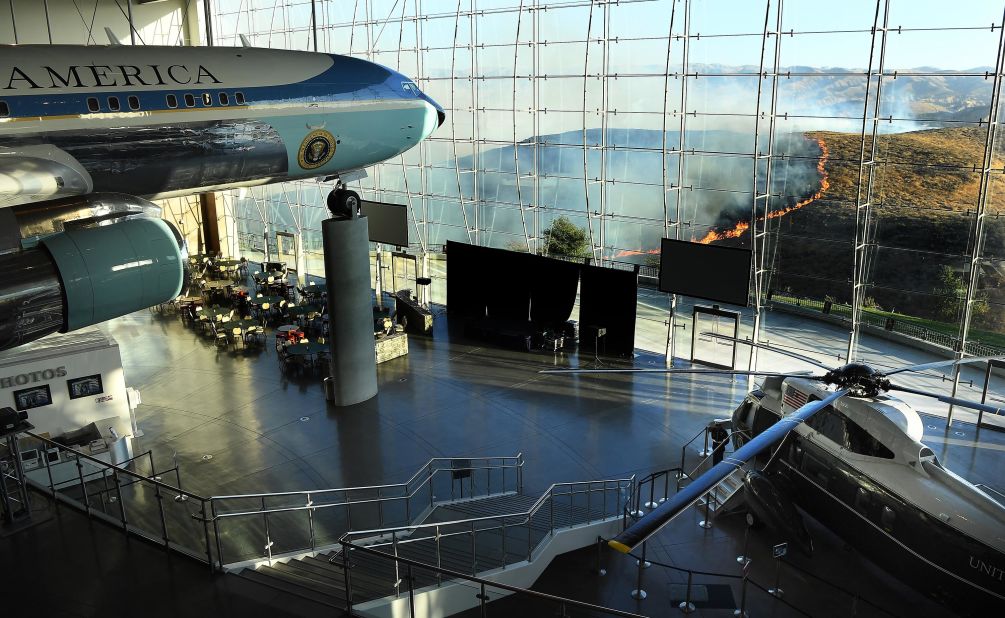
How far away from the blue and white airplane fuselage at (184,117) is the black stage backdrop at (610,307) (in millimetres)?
7231

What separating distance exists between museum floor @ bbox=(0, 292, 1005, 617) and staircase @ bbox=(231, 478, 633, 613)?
482 mm

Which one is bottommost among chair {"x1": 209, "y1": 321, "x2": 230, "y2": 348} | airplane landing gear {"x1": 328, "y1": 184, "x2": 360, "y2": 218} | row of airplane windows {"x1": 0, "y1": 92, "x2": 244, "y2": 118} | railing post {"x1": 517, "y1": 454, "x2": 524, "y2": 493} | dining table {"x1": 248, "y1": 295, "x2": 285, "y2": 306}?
railing post {"x1": 517, "y1": 454, "x2": 524, "y2": 493}

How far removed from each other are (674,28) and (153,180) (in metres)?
12.4

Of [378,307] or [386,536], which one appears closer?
[386,536]

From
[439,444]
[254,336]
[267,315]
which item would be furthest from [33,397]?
[267,315]

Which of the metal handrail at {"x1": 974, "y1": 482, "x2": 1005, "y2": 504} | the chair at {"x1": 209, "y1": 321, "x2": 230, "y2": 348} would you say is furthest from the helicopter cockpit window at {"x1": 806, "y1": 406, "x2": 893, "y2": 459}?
the chair at {"x1": 209, "y1": 321, "x2": 230, "y2": 348}

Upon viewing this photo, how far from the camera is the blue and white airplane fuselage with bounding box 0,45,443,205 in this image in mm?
9398

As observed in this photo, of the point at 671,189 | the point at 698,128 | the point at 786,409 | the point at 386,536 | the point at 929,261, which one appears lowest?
the point at 386,536

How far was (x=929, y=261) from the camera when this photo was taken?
1617 centimetres

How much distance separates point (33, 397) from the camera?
526 inches

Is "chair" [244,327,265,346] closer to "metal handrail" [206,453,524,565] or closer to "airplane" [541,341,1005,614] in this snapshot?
"metal handrail" [206,453,524,565]

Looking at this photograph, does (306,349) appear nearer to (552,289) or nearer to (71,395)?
(71,395)

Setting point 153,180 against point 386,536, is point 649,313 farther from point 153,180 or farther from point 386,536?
point 153,180

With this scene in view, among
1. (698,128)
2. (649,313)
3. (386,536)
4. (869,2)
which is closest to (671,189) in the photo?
(698,128)
